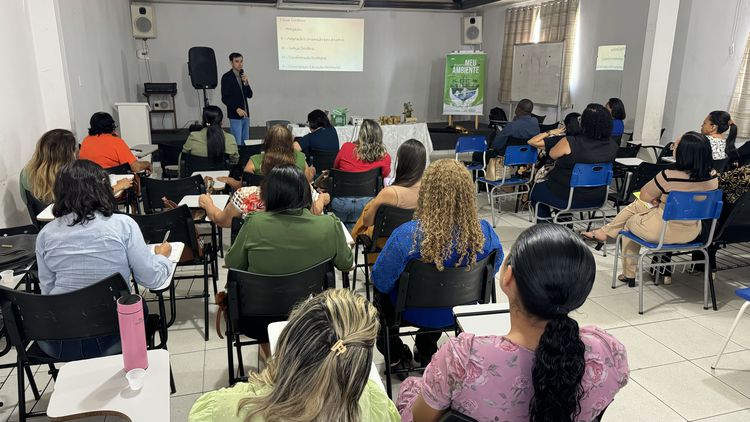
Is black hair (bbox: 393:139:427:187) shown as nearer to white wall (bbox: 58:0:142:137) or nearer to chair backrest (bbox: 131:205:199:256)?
chair backrest (bbox: 131:205:199:256)

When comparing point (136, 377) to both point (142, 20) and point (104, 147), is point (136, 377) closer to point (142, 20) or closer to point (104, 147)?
point (104, 147)

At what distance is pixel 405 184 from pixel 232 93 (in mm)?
5109

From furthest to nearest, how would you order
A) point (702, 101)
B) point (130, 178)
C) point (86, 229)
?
point (702, 101) → point (130, 178) → point (86, 229)

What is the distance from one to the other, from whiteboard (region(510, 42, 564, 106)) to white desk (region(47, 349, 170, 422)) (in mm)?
8337

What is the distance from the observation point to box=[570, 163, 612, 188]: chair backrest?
4.16m

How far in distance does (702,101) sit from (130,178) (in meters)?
6.75

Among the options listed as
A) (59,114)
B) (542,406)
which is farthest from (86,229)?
(59,114)

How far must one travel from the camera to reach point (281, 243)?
7.31 ft

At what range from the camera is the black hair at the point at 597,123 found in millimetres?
4270

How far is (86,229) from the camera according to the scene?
6.63 ft

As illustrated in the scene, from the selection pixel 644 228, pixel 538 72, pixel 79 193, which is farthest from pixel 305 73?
pixel 79 193

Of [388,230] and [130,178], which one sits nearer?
[388,230]

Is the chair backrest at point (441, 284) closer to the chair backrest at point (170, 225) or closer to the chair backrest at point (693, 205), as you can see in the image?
the chair backrest at point (170, 225)

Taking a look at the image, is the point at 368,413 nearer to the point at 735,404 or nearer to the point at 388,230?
the point at 388,230
